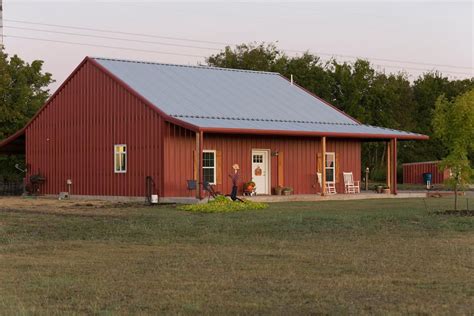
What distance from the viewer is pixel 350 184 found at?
39.3 m

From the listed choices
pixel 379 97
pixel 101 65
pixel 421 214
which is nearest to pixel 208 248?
pixel 421 214

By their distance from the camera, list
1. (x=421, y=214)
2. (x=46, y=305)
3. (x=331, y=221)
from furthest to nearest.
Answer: (x=421, y=214) → (x=331, y=221) → (x=46, y=305)

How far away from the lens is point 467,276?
11.8 metres

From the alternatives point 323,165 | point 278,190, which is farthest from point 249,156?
point 323,165

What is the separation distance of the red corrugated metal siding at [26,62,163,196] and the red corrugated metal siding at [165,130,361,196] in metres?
0.64

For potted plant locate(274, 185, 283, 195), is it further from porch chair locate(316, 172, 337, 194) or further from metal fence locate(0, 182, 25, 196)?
metal fence locate(0, 182, 25, 196)

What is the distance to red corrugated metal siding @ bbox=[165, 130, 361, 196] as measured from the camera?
110 ft

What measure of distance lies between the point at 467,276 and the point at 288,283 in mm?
2519

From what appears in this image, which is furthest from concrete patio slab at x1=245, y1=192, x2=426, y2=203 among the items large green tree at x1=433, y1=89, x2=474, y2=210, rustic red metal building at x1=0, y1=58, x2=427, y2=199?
large green tree at x1=433, y1=89, x2=474, y2=210

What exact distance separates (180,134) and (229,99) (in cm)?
460

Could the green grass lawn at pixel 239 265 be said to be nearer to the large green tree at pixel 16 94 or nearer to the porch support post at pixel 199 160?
the porch support post at pixel 199 160

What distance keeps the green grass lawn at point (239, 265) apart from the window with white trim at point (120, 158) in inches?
486

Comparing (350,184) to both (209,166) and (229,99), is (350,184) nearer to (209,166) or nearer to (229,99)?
(229,99)

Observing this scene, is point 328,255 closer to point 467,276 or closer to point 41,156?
point 467,276
